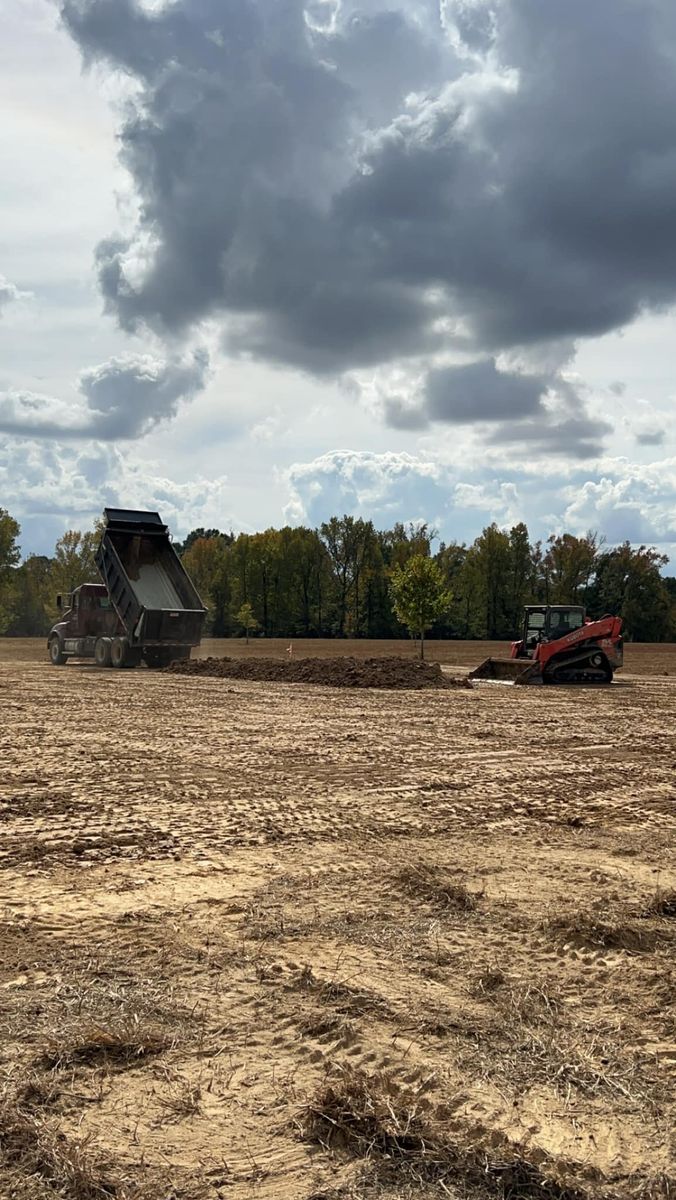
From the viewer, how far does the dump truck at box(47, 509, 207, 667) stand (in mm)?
28141

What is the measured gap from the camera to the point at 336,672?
25672 mm

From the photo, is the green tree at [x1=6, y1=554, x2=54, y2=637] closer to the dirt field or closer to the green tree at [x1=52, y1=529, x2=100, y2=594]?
the green tree at [x1=52, y1=529, x2=100, y2=594]

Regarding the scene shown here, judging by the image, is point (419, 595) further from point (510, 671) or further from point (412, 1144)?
point (412, 1144)

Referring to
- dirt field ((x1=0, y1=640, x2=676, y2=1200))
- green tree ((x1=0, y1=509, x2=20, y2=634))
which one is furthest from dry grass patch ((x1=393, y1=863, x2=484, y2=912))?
green tree ((x1=0, y1=509, x2=20, y2=634))

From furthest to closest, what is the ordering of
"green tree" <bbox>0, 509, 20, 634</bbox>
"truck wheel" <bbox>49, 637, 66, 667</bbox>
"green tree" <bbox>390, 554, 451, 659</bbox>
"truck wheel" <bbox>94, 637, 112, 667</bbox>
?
"green tree" <bbox>0, 509, 20, 634</bbox>, "green tree" <bbox>390, 554, 451, 659</bbox>, "truck wheel" <bbox>49, 637, 66, 667</bbox>, "truck wheel" <bbox>94, 637, 112, 667</bbox>

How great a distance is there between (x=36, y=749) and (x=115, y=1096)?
8824mm

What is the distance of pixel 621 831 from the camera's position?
25.6 feet

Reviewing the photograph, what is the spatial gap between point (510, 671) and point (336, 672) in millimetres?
4683

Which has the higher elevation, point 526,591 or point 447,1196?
point 526,591

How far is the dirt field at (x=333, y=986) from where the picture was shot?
294 centimetres

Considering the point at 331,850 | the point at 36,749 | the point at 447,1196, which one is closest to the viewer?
the point at 447,1196

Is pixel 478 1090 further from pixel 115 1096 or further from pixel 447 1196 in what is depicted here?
pixel 115 1096

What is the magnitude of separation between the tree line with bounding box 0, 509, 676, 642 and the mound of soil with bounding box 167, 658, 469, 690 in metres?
49.9

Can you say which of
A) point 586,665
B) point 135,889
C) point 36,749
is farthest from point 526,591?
point 135,889
